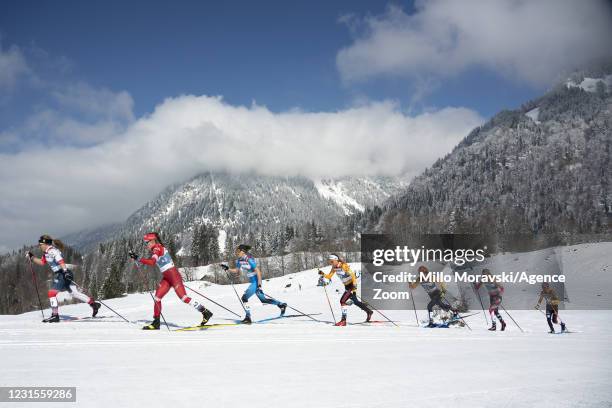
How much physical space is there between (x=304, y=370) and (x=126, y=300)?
25939 millimetres

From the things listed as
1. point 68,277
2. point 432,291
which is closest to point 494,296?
point 432,291

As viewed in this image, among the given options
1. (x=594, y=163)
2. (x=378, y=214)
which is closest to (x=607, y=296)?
(x=378, y=214)

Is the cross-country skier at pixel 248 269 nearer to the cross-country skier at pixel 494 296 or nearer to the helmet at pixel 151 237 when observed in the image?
the helmet at pixel 151 237

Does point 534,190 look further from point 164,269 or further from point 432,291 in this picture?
point 164,269

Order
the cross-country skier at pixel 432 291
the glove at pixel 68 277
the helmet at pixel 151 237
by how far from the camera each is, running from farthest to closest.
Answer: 1. the cross-country skier at pixel 432 291
2. the glove at pixel 68 277
3. the helmet at pixel 151 237

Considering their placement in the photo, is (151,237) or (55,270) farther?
(55,270)

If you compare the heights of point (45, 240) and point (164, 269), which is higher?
point (45, 240)

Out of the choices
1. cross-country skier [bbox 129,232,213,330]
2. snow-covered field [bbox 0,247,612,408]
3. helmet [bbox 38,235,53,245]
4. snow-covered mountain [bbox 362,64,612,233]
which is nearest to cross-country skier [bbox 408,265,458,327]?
snow-covered field [bbox 0,247,612,408]

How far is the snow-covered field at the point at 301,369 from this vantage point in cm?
387

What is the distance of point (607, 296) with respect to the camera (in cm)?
2688

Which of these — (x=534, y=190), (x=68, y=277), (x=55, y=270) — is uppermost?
(x=534, y=190)

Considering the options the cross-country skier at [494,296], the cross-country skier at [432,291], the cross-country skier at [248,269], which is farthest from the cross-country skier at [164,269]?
the cross-country skier at [494,296]

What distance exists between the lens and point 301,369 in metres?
5.23

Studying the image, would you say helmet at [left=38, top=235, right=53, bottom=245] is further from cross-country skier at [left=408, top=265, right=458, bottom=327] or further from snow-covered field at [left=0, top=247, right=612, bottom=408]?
cross-country skier at [left=408, top=265, right=458, bottom=327]
